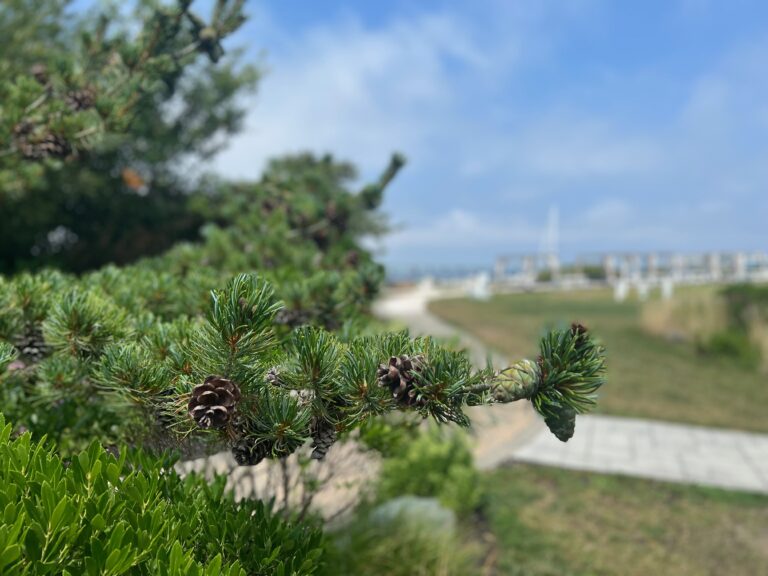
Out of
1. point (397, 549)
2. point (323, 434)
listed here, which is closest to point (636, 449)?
point (397, 549)

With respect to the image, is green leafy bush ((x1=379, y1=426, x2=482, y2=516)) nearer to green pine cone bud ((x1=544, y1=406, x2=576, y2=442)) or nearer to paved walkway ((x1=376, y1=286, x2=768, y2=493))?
paved walkway ((x1=376, y1=286, x2=768, y2=493))

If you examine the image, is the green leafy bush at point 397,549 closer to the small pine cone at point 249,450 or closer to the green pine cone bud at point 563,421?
the small pine cone at point 249,450

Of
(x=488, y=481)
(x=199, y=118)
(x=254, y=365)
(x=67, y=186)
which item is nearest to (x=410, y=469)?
(x=488, y=481)

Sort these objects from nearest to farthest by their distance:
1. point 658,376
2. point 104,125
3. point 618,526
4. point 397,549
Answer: point 104,125 → point 397,549 → point 618,526 → point 658,376

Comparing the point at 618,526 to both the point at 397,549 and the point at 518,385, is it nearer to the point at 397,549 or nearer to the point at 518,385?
the point at 397,549

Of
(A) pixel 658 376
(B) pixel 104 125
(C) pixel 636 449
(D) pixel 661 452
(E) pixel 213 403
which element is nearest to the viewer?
(E) pixel 213 403

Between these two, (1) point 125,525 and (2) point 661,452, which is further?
(2) point 661,452

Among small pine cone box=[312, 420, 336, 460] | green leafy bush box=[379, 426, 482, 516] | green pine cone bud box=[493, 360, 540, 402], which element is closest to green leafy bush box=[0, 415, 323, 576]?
small pine cone box=[312, 420, 336, 460]
